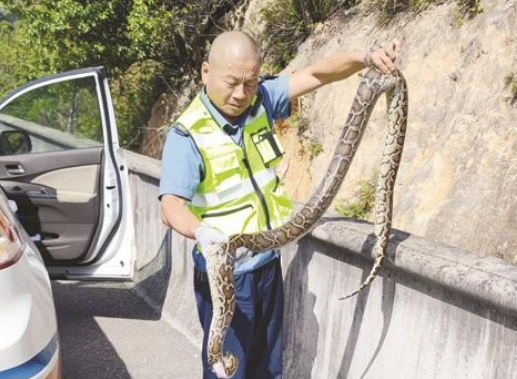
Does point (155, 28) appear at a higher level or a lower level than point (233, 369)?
higher

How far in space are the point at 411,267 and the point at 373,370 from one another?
0.77 metres

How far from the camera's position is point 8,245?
3.63 meters

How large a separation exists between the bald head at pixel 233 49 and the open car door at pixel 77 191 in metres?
3.00

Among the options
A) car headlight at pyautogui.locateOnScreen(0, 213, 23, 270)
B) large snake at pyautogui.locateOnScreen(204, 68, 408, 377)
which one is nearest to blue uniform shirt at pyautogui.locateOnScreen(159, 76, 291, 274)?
large snake at pyautogui.locateOnScreen(204, 68, 408, 377)

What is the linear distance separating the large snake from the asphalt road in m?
2.15

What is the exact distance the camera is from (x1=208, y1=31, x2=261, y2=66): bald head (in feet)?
10.8

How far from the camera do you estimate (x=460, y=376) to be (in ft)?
10.9

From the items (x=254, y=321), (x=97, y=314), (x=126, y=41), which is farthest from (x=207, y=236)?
(x=126, y=41)

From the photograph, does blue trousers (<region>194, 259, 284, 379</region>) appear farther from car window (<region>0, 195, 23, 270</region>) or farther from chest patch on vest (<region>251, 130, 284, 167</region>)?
car window (<region>0, 195, 23, 270</region>)

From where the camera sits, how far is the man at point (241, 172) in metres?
3.32

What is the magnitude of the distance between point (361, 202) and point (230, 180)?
4.00 meters

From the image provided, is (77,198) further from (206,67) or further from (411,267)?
(411,267)

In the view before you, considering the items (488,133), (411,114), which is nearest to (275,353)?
(488,133)

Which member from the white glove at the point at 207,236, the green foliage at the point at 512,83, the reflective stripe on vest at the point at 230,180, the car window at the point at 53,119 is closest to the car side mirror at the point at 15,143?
the car window at the point at 53,119
